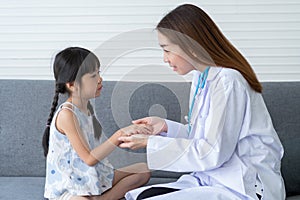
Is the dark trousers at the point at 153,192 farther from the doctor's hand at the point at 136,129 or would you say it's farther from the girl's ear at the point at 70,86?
the girl's ear at the point at 70,86

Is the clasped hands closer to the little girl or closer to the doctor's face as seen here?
the little girl

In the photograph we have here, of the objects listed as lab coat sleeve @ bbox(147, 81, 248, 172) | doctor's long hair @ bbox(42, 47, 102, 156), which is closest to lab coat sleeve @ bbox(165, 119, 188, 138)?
lab coat sleeve @ bbox(147, 81, 248, 172)

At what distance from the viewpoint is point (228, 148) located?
5.83ft

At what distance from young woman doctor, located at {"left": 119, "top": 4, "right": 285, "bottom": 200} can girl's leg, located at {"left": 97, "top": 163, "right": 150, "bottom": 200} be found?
227 mm

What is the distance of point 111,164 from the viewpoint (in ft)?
6.99

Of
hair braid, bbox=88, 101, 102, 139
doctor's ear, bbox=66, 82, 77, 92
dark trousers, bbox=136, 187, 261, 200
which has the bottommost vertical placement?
dark trousers, bbox=136, 187, 261, 200

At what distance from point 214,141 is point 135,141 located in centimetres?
26

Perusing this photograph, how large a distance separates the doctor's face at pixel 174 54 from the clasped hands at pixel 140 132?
0.79ft

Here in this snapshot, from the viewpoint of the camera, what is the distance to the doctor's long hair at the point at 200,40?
1812 millimetres

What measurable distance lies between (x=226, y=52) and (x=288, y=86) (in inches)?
26.4

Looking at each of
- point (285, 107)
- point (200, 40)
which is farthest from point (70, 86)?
point (285, 107)

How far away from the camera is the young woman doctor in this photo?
1.77m

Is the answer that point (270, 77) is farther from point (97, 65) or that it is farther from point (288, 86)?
point (97, 65)

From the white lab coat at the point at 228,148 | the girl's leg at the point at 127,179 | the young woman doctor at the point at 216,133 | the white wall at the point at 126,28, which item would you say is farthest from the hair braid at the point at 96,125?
the white wall at the point at 126,28
